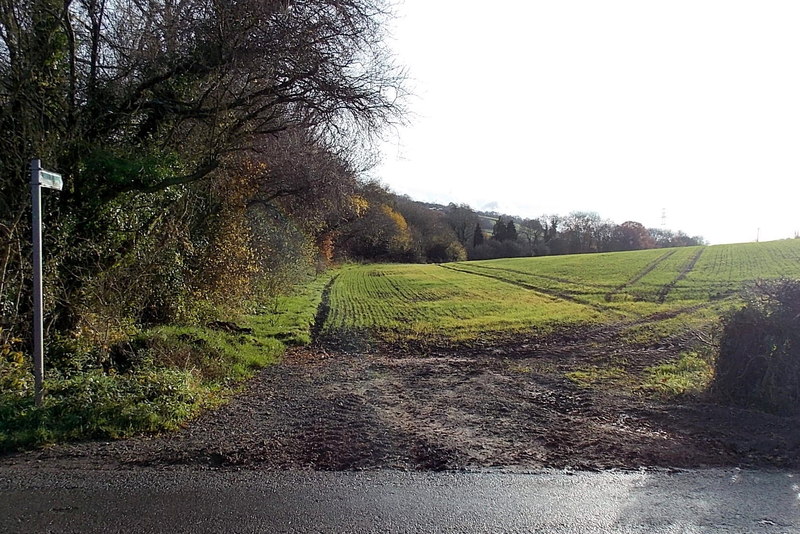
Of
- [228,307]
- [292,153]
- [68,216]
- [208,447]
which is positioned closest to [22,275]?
[68,216]

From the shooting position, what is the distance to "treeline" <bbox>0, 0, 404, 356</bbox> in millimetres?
7844

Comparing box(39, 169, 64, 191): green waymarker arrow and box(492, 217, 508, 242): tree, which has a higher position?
box(492, 217, 508, 242): tree

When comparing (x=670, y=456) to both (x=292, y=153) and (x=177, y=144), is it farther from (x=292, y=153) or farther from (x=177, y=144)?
(x=292, y=153)

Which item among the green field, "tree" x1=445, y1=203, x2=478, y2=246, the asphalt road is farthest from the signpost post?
"tree" x1=445, y1=203, x2=478, y2=246

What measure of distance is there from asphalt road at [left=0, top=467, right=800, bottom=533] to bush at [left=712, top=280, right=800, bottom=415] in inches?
83.1

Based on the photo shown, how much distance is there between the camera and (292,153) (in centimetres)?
1436

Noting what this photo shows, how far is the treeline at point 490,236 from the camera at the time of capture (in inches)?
3346

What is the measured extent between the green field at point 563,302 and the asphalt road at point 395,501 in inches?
326

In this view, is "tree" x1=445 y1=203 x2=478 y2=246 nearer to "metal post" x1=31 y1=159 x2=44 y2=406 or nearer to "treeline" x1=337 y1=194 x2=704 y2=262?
"treeline" x1=337 y1=194 x2=704 y2=262

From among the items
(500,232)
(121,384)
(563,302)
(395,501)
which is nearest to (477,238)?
(500,232)

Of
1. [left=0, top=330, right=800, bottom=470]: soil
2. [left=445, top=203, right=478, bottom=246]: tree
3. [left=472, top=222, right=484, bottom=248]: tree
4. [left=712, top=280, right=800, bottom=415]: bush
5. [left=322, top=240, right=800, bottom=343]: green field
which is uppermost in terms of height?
[left=445, top=203, right=478, bottom=246]: tree

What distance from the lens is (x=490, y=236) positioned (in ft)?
372

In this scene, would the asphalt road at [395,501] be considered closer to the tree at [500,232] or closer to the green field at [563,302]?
the green field at [563,302]

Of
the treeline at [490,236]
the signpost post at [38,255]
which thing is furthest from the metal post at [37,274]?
the treeline at [490,236]
